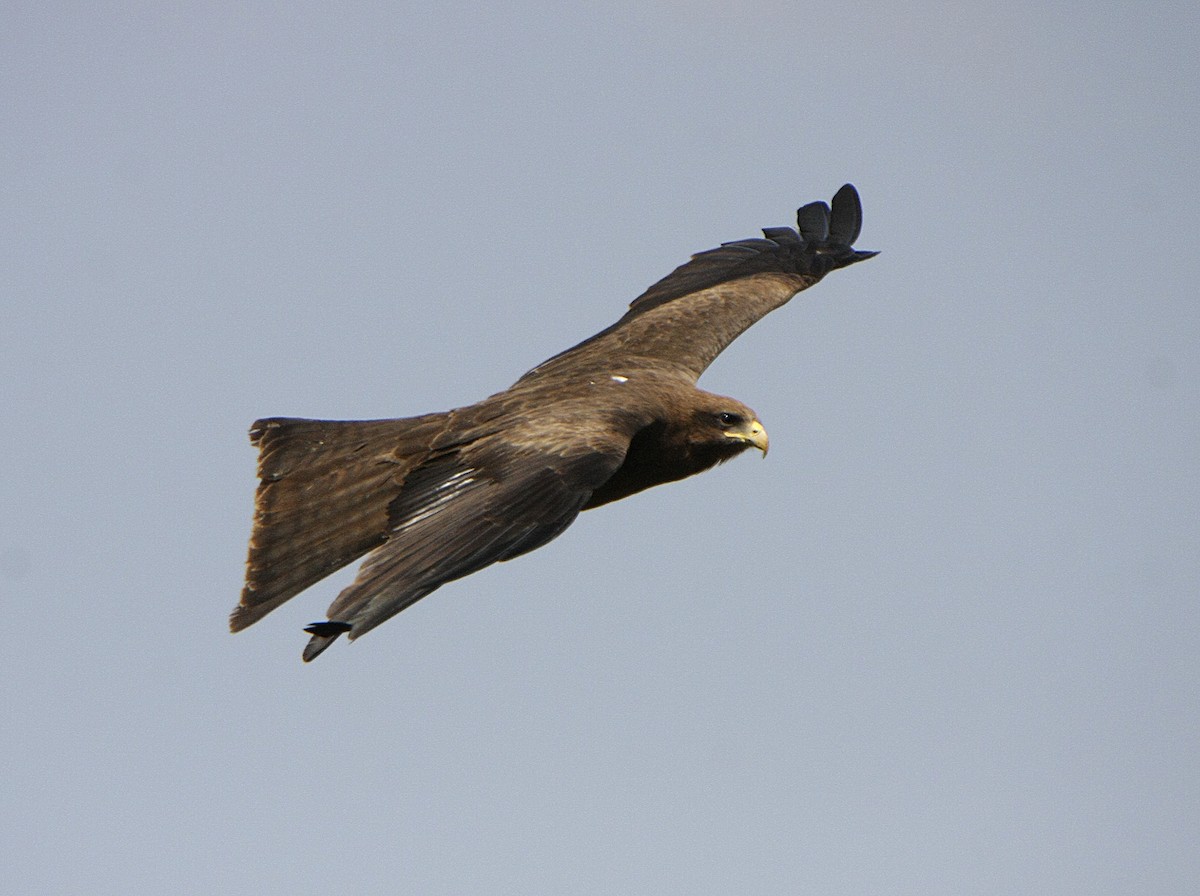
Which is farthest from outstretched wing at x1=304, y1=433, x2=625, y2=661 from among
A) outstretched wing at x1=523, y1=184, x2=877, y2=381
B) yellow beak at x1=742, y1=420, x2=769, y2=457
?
outstretched wing at x1=523, y1=184, x2=877, y2=381

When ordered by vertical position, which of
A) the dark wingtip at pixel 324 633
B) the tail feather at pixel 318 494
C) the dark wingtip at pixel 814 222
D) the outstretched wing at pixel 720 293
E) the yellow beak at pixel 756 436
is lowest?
the dark wingtip at pixel 324 633

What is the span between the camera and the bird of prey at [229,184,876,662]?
350 inches

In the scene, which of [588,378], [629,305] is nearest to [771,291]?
[629,305]

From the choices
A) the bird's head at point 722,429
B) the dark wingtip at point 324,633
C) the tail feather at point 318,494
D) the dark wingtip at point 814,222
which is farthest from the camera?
the dark wingtip at point 814,222

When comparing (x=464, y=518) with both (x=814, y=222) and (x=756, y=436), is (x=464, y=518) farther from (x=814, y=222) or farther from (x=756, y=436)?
(x=814, y=222)

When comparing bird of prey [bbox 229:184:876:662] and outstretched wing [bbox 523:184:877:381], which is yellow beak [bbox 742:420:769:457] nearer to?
bird of prey [bbox 229:184:876:662]

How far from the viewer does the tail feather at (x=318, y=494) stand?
10.2 meters

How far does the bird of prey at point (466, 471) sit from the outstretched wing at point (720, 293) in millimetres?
56

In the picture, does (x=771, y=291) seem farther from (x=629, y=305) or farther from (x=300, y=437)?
(x=300, y=437)

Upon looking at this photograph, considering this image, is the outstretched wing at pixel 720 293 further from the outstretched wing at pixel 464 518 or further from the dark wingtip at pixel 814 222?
the outstretched wing at pixel 464 518

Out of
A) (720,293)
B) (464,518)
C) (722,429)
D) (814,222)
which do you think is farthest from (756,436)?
(814,222)

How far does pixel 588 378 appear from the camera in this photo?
38.7ft

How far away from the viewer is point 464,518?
364 inches

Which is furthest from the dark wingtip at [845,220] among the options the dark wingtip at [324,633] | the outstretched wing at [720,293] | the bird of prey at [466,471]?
the dark wingtip at [324,633]
